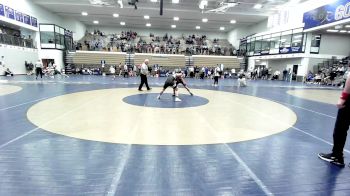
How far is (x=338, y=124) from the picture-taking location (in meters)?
3.41

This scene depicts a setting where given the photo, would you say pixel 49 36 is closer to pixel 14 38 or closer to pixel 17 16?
pixel 14 38

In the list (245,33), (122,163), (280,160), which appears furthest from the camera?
(245,33)

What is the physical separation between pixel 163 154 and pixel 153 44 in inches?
1304

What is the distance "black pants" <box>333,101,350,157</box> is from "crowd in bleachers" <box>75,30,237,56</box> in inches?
1154

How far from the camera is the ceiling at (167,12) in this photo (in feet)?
78.7

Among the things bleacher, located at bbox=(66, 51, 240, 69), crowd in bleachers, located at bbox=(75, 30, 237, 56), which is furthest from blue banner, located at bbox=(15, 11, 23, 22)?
crowd in bleachers, located at bbox=(75, 30, 237, 56)

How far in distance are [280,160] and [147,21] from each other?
108ft

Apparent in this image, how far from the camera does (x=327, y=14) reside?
19.4 m

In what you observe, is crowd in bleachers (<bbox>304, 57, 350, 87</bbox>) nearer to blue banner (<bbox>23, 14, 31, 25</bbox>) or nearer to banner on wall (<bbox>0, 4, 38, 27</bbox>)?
banner on wall (<bbox>0, 4, 38, 27</bbox>)

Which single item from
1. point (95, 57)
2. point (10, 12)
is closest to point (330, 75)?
point (95, 57)

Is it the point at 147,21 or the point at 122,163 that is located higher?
the point at 147,21

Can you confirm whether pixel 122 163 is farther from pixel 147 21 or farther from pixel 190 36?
pixel 190 36

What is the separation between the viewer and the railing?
2056 centimetres

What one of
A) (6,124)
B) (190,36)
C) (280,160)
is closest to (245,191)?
(280,160)
